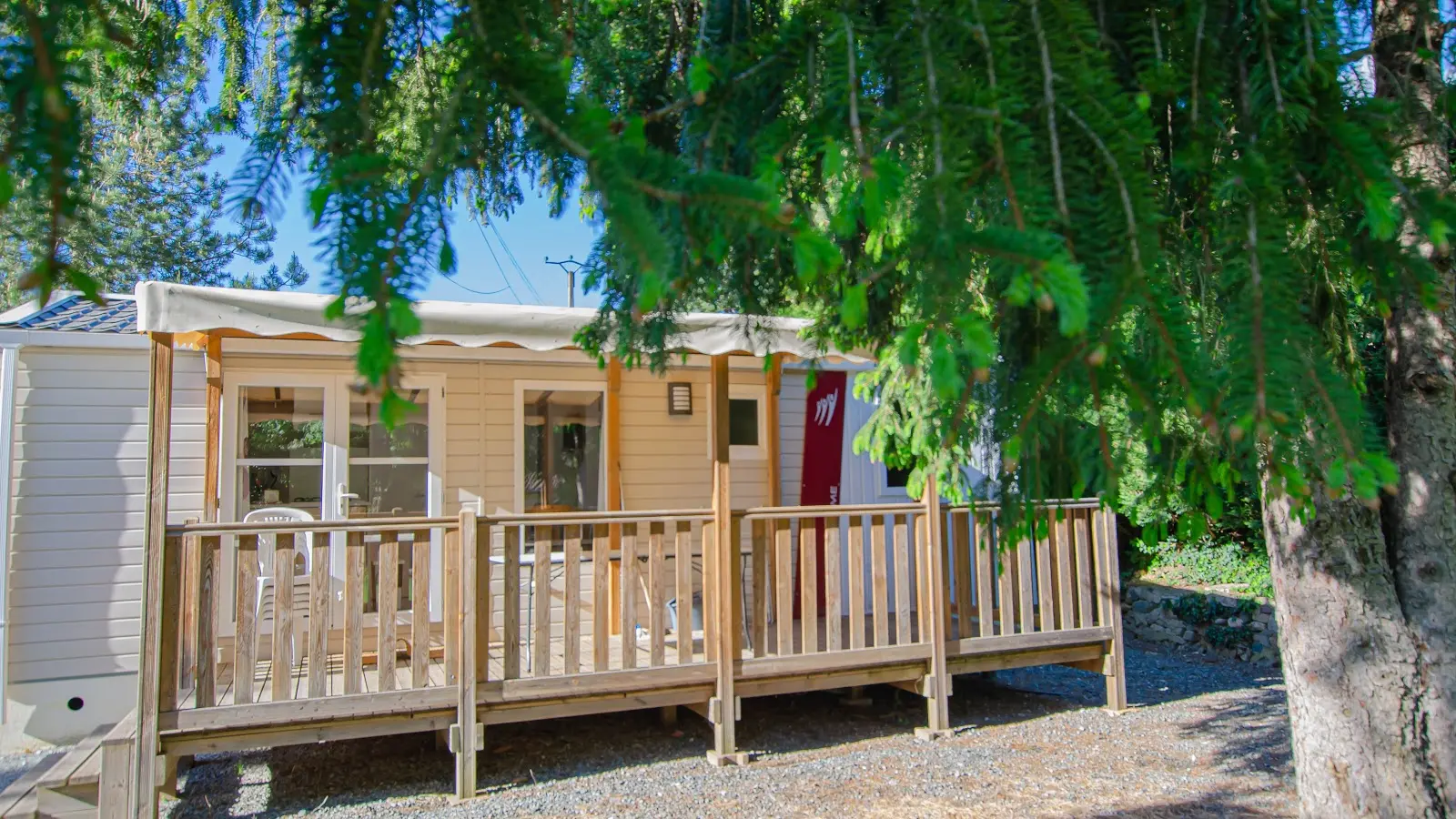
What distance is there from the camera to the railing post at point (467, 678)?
5.14m

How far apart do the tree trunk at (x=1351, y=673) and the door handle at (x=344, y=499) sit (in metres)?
5.92

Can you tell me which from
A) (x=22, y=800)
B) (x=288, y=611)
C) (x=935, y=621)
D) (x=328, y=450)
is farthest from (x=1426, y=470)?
(x=328, y=450)

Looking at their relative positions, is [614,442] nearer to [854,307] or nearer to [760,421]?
[760,421]

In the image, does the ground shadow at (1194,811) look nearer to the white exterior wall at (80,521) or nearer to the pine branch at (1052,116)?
the pine branch at (1052,116)

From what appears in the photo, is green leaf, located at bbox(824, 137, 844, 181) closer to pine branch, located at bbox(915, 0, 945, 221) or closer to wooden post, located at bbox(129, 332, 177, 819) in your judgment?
pine branch, located at bbox(915, 0, 945, 221)

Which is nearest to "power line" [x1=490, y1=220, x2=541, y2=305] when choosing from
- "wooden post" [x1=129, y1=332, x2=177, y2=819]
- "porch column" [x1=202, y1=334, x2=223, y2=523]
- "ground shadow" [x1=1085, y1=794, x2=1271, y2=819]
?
"wooden post" [x1=129, y1=332, x2=177, y2=819]

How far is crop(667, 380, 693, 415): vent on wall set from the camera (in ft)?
26.6

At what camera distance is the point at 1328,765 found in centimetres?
346

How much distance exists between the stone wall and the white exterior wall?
898 centimetres

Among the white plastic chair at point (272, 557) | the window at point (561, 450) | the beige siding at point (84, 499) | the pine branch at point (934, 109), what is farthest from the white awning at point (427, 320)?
the pine branch at point (934, 109)

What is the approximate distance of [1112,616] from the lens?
23.0 feet

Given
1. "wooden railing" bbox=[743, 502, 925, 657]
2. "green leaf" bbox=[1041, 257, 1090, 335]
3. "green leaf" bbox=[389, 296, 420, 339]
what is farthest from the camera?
"wooden railing" bbox=[743, 502, 925, 657]

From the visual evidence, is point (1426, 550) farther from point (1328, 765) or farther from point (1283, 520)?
point (1328, 765)

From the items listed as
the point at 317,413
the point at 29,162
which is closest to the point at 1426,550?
the point at 29,162
